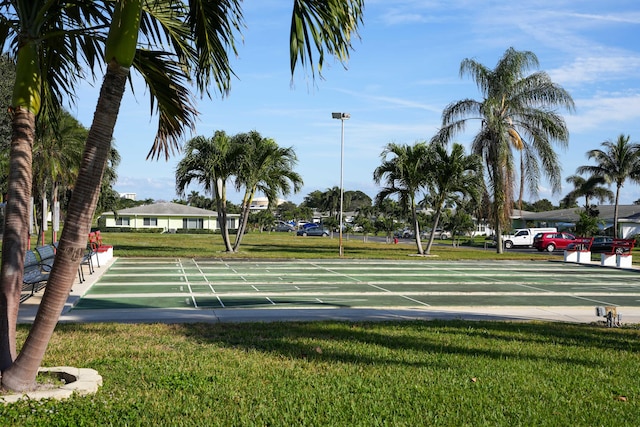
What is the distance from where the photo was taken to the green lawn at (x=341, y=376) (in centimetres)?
538

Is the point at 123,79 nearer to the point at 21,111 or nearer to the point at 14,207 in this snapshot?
the point at 21,111

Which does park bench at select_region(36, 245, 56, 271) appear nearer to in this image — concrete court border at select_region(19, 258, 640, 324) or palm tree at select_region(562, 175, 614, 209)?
concrete court border at select_region(19, 258, 640, 324)

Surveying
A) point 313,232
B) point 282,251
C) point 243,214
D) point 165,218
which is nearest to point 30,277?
point 243,214

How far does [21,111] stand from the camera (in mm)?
5867

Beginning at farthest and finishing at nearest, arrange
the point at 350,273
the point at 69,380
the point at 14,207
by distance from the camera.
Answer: the point at 350,273, the point at 69,380, the point at 14,207

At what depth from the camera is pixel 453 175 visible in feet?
118

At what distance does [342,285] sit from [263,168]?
50.5 feet

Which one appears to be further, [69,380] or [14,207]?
[69,380]

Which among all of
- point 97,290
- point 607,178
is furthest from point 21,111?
point 607,178

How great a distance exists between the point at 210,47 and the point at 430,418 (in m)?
4.13

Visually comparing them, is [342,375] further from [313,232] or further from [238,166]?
[313,232]

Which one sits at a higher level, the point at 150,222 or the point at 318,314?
the point at 150,222

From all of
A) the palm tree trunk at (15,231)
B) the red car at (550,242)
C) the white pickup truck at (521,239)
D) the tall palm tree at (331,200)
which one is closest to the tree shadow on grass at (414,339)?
the palm tree trunk at (15,231)

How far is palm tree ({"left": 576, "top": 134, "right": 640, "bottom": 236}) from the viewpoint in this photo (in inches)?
2028
